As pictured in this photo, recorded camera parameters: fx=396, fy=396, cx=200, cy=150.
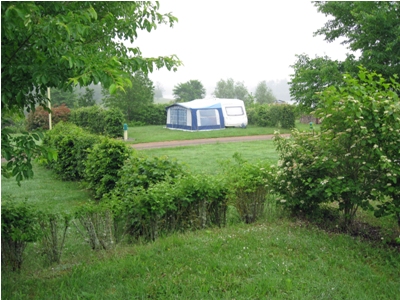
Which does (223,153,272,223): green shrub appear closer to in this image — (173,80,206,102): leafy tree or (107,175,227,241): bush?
(107,175,227,241): bush

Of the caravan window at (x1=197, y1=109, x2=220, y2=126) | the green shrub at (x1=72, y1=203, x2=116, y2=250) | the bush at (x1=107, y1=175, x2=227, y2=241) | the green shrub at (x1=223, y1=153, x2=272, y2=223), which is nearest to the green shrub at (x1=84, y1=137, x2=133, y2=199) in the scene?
the bush at (x1=107, y1=175, x2=227, y2=241)

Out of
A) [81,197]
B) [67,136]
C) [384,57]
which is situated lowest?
[81,197]

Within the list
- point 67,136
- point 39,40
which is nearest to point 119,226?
point 39,40

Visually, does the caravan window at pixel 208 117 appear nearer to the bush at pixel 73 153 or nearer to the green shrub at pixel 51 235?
the bush at pixel 73 153

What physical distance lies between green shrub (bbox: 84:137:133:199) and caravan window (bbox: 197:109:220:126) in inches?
716

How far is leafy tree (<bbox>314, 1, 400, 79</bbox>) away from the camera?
883cm

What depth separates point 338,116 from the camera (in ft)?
16.0

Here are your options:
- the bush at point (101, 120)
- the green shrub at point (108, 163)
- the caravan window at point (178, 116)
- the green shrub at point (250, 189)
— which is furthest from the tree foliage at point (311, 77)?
the caravan window at point (178, 116)

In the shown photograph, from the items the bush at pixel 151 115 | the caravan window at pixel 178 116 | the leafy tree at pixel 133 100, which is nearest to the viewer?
the caravan window at pixel 178 116

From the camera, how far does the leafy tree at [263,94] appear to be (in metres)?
54.8

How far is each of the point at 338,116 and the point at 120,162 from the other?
4.37 m

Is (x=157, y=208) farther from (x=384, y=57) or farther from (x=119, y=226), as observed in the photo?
(x=384, y=57)

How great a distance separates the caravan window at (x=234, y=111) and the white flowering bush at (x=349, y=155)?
2230cm

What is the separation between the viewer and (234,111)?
2780 cm
